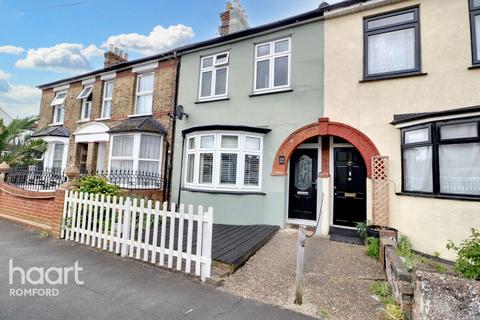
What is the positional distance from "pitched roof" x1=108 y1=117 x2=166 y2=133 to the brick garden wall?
13.1ft

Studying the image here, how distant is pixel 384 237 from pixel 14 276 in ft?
22.0

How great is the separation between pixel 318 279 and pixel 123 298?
119 inches

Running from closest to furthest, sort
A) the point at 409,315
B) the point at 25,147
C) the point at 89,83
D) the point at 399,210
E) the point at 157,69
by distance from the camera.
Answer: the point at 409,315
the point at 399,210
the point at 25,147
the point at 157,69
the point at 89,83

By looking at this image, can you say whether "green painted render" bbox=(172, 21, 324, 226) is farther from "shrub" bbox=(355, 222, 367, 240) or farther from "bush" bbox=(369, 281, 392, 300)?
"bush" bbox=(369, 281, 392, 300)

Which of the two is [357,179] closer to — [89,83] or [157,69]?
[157,69]

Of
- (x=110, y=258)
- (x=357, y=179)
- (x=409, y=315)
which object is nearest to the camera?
(x=409, y=315)

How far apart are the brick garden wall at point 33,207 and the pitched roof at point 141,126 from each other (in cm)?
401

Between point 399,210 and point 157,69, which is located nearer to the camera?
point 399,210

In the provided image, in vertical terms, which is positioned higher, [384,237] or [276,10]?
→ [276,10]

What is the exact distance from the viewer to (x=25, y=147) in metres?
10.0

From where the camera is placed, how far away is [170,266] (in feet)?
13.8

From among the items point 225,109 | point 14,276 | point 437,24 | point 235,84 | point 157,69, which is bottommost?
point 14,276

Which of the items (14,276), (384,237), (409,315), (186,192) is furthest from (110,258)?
(384,237)

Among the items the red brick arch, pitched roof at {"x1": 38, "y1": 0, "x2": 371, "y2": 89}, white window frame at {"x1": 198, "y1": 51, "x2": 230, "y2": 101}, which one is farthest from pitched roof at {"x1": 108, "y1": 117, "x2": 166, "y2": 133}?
the red brick arch
